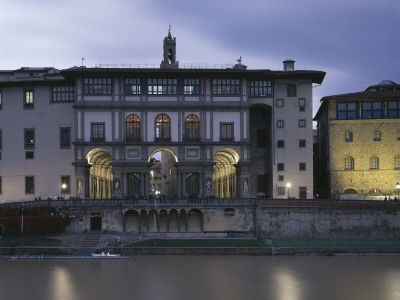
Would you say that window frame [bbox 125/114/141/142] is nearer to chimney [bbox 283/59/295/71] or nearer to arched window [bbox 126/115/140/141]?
arched window [bbox 126/115/140/141]

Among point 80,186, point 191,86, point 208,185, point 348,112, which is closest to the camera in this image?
point 80,186

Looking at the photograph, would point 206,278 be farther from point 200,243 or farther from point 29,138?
point 29,138

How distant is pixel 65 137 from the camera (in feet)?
272

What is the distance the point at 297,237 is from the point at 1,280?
36.4m

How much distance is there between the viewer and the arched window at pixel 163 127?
7894cm

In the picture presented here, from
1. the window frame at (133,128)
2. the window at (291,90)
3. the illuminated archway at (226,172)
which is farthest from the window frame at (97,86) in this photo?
the window at (291,90)

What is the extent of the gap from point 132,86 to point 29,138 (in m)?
17.2

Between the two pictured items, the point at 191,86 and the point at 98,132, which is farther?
the point at 191,86

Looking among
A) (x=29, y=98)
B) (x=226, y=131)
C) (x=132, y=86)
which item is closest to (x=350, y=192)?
(x=226, y=131)

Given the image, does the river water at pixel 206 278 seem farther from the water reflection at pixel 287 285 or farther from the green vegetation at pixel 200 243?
the green vegetation at pixel 200 243

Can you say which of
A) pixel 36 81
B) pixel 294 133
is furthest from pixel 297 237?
pixel 36 81

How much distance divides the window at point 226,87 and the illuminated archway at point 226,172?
7838 mm

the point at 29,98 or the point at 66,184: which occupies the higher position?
the point at 29,98

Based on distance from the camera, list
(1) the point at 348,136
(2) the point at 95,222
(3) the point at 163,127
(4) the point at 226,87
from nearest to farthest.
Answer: (2) the point at 95,222
(3) the point at 163,127
(4) the point at 226,87
(1) the point at 348,136
